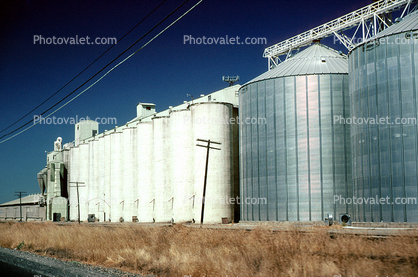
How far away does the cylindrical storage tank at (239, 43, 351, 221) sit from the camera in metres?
35.1

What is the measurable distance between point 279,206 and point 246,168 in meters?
6.20

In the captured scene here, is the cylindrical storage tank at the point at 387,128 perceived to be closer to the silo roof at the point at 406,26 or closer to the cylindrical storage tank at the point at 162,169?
the silo roof at the point at 406,26

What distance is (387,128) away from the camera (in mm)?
27750

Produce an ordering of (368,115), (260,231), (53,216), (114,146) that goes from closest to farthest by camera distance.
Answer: (260,231), (368,115), (114,146), (53,216)

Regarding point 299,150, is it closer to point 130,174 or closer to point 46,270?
point 46,270

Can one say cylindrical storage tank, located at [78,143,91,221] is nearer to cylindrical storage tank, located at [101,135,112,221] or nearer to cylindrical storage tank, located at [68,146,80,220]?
cylindrical storage tank, located at [68,146,80,220]

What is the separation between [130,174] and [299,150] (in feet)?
99.5

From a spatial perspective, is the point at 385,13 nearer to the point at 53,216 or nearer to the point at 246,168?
the point at 246,168

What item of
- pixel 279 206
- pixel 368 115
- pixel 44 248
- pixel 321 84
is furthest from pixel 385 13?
pixel 44 248

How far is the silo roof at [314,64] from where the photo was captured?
3834 cm

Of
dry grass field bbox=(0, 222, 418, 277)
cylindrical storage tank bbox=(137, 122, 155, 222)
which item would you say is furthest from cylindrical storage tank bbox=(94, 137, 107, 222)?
dry grass field bbox=(0, 222, 418, 277)

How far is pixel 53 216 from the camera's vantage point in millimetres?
75375

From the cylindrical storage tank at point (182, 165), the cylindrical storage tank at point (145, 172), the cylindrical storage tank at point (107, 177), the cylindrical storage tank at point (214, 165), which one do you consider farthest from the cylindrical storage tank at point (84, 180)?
the cylindrical storage tank at point (214, 165)

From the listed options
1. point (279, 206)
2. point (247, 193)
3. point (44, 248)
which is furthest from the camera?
point (247, 193)
